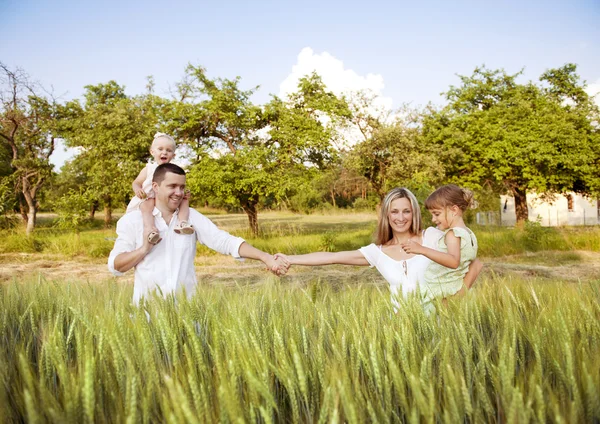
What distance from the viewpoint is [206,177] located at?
16.0 m

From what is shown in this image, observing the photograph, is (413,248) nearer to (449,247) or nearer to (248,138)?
(449,247)

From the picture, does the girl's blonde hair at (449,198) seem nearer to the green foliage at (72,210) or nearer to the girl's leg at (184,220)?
the girl's leg at (184,220)

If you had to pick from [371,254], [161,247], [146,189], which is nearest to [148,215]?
[161,247]

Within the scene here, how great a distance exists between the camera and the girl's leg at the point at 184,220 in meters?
2.97

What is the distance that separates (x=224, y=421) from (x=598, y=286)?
6.20ft

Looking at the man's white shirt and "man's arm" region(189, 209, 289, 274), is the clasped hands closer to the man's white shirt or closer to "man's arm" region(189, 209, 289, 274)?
"man's arm" region(189, 209, 289, 274)

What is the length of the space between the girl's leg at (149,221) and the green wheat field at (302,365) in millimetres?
856

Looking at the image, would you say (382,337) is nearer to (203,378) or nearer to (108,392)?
(203,378)

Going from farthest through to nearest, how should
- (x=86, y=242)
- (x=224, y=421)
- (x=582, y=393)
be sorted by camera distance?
1. (x=86, y=242)
2. (x=582, y=393)
3. (x=224, y=421)

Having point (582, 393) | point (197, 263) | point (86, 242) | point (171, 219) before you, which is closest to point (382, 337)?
point (582, 393)

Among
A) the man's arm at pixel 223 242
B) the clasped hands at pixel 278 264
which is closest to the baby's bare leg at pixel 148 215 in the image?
the man's arm at pixel 223 242

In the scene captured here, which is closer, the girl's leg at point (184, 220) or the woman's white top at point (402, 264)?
the girl's leg at point (184, 220)

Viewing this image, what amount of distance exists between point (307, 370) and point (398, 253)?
2342 millimetres

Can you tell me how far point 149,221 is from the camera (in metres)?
2.93
